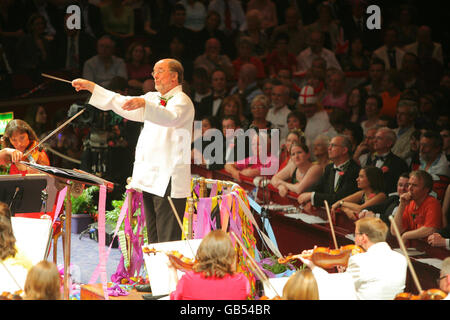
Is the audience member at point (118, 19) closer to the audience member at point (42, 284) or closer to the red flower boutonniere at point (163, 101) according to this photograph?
the red flower boutonniere at point (163, 101)

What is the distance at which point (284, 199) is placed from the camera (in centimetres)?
638

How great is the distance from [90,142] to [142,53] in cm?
176

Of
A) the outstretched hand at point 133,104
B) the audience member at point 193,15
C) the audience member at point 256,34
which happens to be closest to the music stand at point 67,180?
the outstretched hand at point 133,104

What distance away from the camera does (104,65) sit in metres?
8.69

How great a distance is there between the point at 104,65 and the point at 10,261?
195 inches

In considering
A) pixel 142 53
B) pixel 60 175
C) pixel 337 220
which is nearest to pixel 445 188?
pixel 337 220

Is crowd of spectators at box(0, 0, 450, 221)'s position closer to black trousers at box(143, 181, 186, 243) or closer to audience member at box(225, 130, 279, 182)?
audience member at box(225, 130, 279, 182)

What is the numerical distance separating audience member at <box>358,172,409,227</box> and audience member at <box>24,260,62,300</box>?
271cm

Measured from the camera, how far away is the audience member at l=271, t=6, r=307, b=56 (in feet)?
30.9

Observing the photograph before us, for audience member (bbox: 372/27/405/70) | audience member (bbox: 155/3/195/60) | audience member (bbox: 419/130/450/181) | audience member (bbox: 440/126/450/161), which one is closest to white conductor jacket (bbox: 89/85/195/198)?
audience member (bbox: 419/130/450/181)

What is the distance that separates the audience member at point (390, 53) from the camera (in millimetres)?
8500

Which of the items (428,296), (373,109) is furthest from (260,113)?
(428,296)
